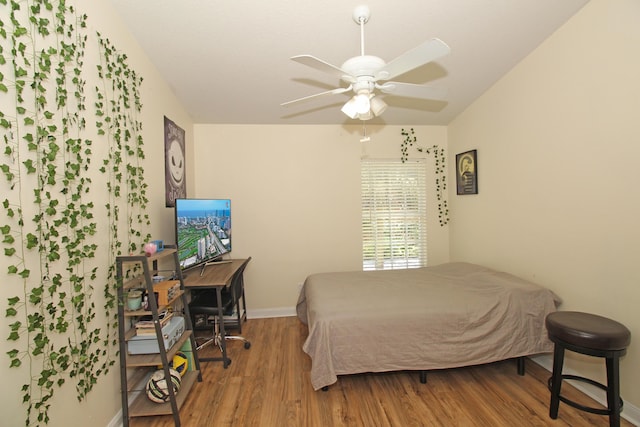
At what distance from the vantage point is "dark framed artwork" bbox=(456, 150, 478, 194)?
3.29m

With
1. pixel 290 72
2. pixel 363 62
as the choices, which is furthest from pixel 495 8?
pixel 290 72

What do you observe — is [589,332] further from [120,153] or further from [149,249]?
[120,153]

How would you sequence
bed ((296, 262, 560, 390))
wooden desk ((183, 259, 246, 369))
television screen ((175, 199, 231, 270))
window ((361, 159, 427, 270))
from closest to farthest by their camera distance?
1. bed ((296, 262, 560, 390))
2. wooden desk ((183, 259, 246, 369))
3. television screen ((175, 199, 231, 270))
4. window ((361, 159, 427, 270))

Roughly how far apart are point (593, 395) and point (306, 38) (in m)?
3.35

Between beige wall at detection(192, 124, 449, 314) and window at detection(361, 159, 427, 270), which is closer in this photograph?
beige wall at detection(192, 124, 449, 314)

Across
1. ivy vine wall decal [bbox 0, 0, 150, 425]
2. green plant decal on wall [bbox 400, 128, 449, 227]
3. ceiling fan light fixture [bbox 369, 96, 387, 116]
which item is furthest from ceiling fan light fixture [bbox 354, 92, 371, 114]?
green plant decal on wall [bbox 400, 128, 449, 227]

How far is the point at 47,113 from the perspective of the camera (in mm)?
1310

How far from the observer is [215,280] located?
2479mm

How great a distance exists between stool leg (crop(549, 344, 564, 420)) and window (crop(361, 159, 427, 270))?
2.15 metres

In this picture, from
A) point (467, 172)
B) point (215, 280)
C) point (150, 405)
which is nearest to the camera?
point (150, 405)

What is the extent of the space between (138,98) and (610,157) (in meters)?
3.40

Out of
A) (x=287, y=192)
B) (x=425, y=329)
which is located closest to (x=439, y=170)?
(x=287, y=192)

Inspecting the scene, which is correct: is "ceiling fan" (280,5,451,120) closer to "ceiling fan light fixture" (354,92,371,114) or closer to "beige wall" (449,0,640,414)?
"ceiling fan light fixture" (354,92,371,114)

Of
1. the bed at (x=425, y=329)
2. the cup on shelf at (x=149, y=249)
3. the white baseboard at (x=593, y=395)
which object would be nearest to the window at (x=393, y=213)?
the bed at (x=425, y=329)
